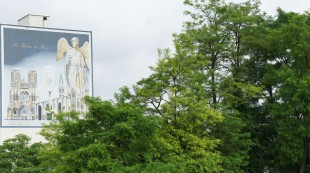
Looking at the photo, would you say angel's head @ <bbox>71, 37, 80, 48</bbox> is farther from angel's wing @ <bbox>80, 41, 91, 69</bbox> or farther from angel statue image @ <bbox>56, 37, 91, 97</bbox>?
angel's wing @ <bbox>80, 41, 91, 69</bbox>

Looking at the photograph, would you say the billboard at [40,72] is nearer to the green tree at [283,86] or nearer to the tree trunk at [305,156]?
the green tree at [283,86]

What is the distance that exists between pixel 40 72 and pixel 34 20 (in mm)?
6061

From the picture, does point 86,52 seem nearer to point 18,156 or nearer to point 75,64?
point 75,64

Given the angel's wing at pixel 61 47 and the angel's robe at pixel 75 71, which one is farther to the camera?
the angel's robe at pixel 75 71

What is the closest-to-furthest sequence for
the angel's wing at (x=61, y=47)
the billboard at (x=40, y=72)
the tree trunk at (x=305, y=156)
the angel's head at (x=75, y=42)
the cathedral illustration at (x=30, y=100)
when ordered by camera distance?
the tree trunk at (x=305, y=156)
the billboard at (x=40, y=72)
the cathedral illustration at (x=30, y=100)
the angel's wing at (x=61, y=47)
the angel's head at (x=75, y=42)

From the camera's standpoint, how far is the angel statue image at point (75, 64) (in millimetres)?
70769

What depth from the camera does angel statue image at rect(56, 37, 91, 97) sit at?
70.8m

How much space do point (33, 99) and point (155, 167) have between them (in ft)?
133

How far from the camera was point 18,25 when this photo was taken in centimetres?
6594

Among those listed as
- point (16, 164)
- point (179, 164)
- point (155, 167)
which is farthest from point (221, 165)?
point (16, 164)

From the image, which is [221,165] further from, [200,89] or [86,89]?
[86,89]

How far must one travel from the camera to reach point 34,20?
71000 millimetres

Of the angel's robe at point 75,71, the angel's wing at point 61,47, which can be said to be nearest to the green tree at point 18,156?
the angel's wing at point 61,47

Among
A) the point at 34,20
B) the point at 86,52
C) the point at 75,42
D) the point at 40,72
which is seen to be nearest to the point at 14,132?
the point at 40,72
